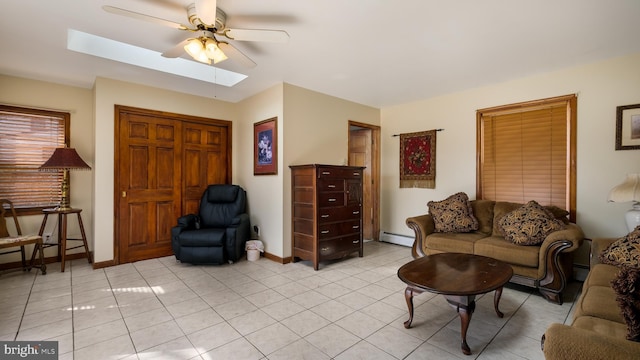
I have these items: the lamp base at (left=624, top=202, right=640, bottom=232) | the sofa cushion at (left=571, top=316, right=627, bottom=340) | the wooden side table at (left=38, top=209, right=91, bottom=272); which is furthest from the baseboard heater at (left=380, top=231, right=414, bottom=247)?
the wooden side table at (left=38, top=209, right=91, bottom=272)

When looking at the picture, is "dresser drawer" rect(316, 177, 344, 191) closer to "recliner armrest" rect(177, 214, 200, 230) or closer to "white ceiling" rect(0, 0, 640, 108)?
"white ceiling" rect(0, 0, 640, 108)

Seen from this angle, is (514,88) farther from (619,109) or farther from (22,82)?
(22,82)

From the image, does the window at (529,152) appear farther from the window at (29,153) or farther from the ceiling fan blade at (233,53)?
the window at (29,153)

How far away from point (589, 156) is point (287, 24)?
143 inches

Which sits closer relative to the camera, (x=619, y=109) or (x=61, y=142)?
(x=619, y=109)

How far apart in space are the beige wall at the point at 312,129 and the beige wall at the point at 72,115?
2.78 meters

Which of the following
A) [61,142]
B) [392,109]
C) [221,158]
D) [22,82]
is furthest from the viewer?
[392,109]

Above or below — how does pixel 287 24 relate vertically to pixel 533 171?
above

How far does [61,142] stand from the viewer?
3980 millimetres

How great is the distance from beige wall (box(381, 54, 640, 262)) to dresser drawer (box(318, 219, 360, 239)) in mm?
1259

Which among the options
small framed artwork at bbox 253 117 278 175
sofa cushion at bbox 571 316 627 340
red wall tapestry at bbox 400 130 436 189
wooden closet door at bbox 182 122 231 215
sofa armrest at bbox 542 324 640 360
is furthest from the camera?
red wall tapestry at bbox 400 130 436 189

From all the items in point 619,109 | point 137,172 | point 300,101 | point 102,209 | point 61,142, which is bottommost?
point 102,209

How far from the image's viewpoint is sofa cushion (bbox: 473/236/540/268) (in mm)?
2843

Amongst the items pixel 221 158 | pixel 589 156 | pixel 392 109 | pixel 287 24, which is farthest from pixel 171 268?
pixel 589 156
